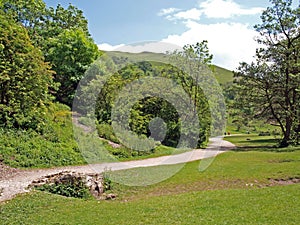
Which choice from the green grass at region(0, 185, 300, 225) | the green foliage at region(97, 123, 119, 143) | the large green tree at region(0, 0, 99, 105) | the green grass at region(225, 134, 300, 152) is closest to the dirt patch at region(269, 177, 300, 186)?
the green grass at region(0, 185, 300, 225)

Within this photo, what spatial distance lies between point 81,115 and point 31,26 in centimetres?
2188

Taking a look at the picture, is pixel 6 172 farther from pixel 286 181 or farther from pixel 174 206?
pixel 286 181

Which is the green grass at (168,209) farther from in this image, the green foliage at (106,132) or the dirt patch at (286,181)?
the green foliage at (106,132)

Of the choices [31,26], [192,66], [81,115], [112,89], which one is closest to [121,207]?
[112,89]

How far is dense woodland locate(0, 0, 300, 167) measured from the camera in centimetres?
2708

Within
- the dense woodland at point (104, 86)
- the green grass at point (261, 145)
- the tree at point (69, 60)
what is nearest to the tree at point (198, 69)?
the dense woodland at point (104, 86)

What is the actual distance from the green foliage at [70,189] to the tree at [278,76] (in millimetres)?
30694

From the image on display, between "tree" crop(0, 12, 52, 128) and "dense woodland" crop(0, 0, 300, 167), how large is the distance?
3.2 inches

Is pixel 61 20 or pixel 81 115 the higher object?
pixel 61 20

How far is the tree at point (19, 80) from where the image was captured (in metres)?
26.6

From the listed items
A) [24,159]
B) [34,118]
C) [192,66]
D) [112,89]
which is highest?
[192,66]

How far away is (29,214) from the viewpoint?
1257 cm

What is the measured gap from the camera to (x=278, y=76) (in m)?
41.8

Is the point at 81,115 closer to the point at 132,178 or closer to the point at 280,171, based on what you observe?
the point at 132,178
